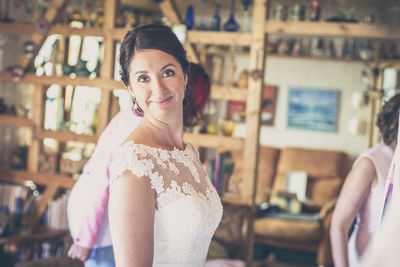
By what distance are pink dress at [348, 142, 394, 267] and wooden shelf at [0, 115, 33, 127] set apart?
10.00ft

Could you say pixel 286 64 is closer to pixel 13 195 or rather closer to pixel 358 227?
pixel 13 195

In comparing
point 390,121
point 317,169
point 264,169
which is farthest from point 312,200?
point 390,121

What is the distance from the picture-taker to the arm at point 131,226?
3.90 feet

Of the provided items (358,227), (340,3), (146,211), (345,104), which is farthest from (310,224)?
(146,211)

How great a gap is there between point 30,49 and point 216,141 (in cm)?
178

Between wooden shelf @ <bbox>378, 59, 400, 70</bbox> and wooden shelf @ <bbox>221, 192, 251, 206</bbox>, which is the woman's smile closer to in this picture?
wooden shelf @ <bbox>221, 192, 251, 206</bbox>

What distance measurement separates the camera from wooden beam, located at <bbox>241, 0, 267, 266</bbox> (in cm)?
364

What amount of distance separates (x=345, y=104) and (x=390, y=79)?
71cm

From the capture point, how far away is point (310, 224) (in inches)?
220

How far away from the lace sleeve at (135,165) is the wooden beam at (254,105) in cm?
235

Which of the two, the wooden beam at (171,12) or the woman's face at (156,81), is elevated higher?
the wooden beam at (171,12)

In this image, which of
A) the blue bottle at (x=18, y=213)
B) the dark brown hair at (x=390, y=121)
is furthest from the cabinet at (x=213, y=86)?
the dark brown hair at (x=390, y=121)

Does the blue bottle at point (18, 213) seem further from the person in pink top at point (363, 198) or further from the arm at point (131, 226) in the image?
the arm at point (131, 226)

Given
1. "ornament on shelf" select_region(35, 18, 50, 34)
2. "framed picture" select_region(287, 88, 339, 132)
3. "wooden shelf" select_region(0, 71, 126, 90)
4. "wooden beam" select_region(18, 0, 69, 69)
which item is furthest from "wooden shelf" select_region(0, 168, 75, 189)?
"framed picture" select_region(287, 88, 339, 132)
